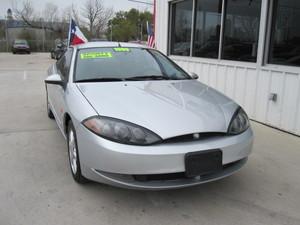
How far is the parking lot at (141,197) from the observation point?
2.57 meters

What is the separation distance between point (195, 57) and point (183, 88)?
4.37 metres

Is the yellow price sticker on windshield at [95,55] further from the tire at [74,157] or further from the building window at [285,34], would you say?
the building window at [285,34]

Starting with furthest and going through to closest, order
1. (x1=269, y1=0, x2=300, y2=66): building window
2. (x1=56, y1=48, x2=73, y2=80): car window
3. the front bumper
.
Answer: (x1=269, y1=0, x2=300, y2=66): building window, (x1=56, y1=48, x2=73, y2=80): car window, the front bumper

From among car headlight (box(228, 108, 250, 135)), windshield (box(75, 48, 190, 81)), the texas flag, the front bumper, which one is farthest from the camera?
the texas flag

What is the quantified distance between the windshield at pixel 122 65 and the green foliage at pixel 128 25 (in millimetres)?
47430

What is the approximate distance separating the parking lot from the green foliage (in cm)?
4820

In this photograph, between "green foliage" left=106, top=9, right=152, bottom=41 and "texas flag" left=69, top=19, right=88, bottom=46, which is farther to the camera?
"green foliage" left=106, top=9, right=152, bottom=41

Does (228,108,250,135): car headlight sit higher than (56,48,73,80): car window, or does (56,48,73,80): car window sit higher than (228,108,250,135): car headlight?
(56,48,73,80): car window

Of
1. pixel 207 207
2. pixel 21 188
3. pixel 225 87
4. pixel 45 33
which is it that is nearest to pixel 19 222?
pixel 21 188

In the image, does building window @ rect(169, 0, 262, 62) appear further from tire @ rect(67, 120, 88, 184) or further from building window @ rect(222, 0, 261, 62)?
tire @ rect(67, 120, 88, 184)

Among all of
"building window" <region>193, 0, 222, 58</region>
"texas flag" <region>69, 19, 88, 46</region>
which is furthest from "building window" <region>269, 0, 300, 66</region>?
"texas flag" <region>69, 19, 88, 46</region>

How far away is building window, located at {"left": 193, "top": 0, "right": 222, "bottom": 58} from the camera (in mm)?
6719

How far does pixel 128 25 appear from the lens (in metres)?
56.2

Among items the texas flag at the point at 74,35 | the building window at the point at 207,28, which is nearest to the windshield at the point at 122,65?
the building window at the point at 207,28
